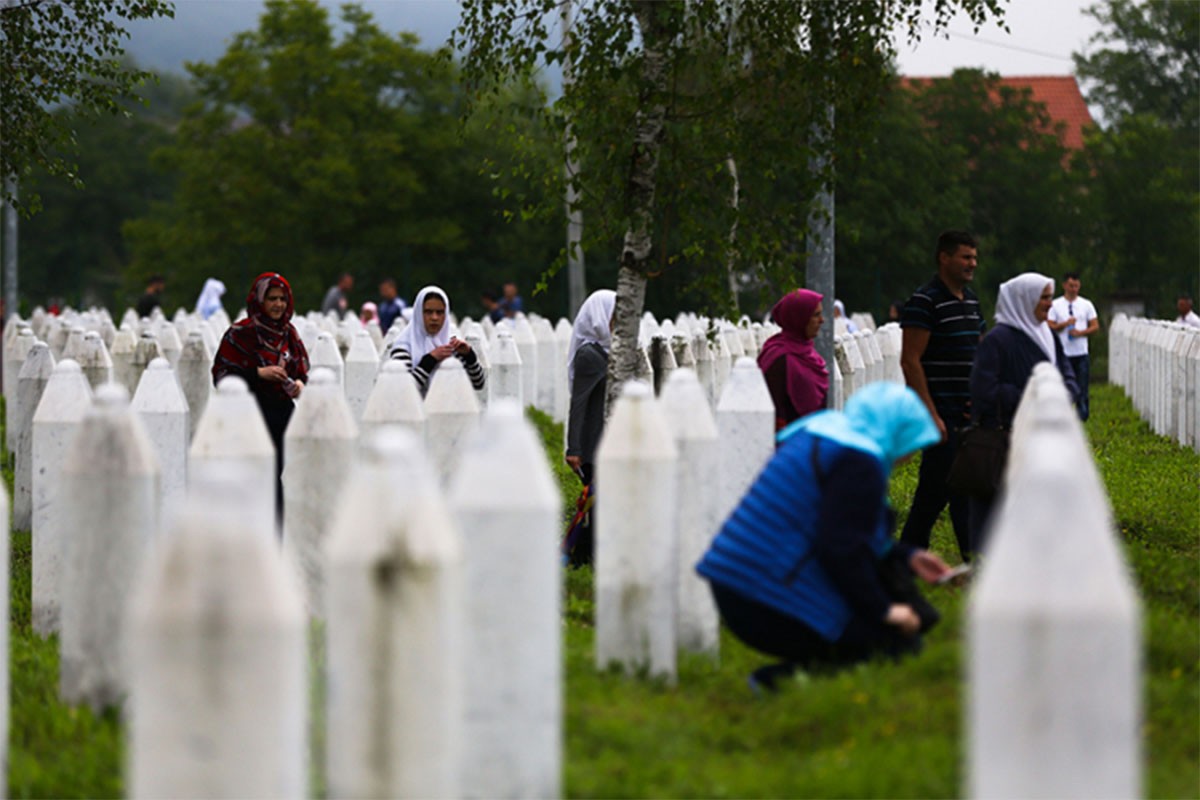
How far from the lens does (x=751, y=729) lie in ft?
19.9

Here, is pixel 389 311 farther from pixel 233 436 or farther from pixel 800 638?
pixel 800 638

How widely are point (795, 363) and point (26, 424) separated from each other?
208 inches

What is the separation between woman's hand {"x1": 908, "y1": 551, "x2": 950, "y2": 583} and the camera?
6641 mm

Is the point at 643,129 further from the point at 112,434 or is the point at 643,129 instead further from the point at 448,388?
the point at 112,434

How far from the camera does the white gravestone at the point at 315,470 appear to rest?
25.0 feet

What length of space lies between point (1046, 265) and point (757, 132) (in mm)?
37756

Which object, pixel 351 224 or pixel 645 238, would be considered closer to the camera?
pixel 645 238

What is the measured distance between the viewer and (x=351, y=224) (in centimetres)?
5253

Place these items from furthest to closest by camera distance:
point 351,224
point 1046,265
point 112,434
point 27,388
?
point 351,224, point 1046,265, point 27,388, point 112,434

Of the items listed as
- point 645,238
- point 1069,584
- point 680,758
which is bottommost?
point 680,758

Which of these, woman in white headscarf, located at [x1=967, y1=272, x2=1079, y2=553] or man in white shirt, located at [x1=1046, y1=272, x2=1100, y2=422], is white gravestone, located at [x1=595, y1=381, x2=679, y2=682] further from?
man in white shirt, located at [x1=1046, y1=272, x2=1100, y2=422]

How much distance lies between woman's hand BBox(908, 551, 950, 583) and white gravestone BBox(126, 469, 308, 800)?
9.56 feet

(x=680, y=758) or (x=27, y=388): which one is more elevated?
(x=27, y=388)

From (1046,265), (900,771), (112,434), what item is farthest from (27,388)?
(1046,265)
